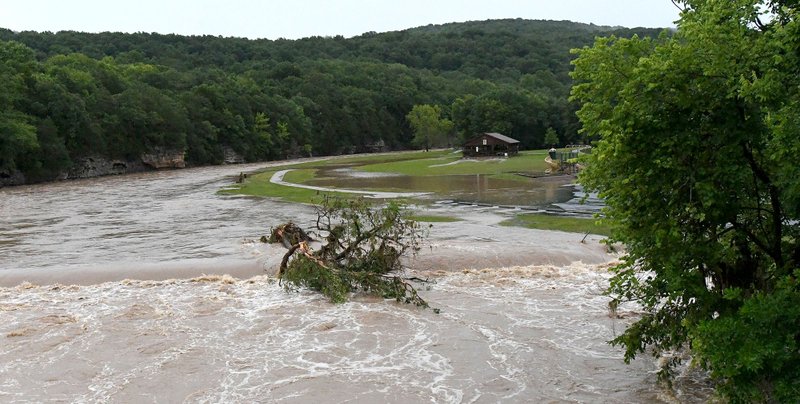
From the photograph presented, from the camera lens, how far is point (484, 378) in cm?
1337

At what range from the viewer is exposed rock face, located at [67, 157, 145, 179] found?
288 feet

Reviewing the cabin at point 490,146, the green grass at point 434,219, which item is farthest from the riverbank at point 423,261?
the cabin at point 490,146

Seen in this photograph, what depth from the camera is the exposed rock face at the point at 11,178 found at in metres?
73.9

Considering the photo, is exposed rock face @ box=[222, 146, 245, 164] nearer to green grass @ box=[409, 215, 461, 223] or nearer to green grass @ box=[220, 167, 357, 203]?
green grass @ box=[220, 167, 357, 203]

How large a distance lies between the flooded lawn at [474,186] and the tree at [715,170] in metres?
28.5

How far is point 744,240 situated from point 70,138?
90.2 metres

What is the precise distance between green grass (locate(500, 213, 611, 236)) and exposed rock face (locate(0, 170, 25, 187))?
2479 inches

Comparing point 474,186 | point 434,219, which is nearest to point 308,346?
point 434,219

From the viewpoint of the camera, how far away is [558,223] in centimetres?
3134

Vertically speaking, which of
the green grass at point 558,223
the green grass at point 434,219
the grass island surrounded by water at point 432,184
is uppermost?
the grass island surrounded by water at point 432,184

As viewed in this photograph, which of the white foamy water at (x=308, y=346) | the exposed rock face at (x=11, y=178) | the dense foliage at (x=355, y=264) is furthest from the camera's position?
the exposed rock face at (x=11, y=178)

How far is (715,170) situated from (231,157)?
119117 millimetres

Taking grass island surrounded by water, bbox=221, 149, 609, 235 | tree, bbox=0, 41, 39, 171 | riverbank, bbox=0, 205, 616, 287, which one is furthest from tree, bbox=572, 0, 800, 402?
tree, bbox=0, 41, 39, 171

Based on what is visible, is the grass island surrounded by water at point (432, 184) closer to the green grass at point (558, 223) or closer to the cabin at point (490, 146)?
the green grass at point (558, 223)
